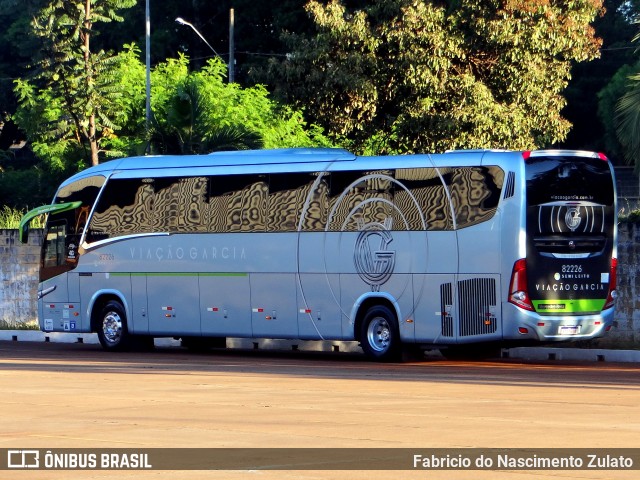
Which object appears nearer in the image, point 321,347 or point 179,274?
point 179,274

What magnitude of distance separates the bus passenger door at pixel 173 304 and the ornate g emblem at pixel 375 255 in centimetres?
409

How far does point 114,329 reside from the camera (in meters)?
27.4

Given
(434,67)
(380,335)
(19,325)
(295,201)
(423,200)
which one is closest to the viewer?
(423,200)

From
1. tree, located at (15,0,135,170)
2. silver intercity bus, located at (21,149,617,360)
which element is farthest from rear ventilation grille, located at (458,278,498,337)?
tree, located at (15,0,135,170)

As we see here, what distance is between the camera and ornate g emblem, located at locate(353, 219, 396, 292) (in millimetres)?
23031

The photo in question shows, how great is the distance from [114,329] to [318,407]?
1336cm

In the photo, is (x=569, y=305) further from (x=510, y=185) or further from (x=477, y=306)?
(x=510, y=185)

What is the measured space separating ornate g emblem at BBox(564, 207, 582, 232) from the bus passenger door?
772 centimetres

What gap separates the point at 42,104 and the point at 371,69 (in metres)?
21.6

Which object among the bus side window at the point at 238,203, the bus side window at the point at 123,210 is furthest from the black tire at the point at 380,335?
the bus side window at the point at 123,210

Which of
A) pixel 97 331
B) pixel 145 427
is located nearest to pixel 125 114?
pixel 97 331

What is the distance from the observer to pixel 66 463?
413 inches

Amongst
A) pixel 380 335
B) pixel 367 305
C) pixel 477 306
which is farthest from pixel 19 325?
pixel 477 306

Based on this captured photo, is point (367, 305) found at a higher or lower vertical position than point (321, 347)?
higher
